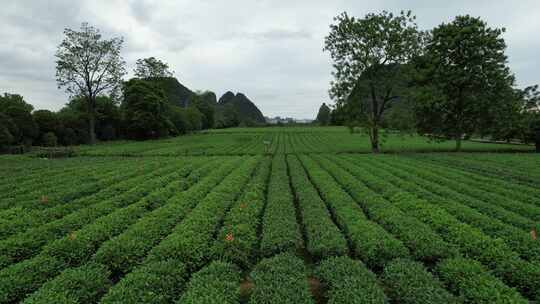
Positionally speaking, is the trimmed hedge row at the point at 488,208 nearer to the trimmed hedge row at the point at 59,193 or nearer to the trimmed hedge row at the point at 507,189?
the trimmed hedge row at the point at 507,189

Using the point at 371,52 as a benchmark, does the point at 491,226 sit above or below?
below

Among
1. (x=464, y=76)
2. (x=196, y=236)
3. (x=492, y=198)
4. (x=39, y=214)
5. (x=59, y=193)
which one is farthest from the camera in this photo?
(x=464, y=76)

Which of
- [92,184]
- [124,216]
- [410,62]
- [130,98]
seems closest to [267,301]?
[124,216]

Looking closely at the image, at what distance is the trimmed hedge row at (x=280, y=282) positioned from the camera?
430cm

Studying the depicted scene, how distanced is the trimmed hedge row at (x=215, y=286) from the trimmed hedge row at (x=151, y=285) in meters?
0.31

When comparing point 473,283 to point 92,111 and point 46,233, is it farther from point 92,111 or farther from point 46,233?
point 92,111

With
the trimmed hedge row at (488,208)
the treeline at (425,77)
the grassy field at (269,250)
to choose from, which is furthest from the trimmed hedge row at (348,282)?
the treeline at (425,77)

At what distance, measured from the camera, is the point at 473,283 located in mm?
4566

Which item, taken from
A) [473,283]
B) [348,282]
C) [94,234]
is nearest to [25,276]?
[94,234]

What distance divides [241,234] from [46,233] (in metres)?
5.56

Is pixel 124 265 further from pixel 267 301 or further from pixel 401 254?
pixel 401 254

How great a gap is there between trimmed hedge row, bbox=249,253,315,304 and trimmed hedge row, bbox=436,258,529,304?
9.55ft

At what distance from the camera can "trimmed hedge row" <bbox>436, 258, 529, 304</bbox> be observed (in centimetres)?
418

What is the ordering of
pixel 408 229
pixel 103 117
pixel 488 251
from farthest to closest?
1. pixel 103 117
2. pixel 408 229
3. pixel 488 251
